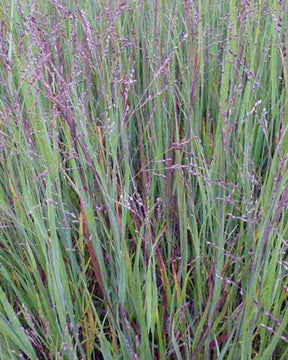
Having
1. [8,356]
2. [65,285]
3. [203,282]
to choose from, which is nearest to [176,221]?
[203,282]

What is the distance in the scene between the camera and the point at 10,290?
3.48 feet

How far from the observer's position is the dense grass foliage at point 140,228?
2.87ft

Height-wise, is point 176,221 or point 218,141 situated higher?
point 218,141

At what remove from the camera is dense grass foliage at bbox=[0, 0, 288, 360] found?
88 cm

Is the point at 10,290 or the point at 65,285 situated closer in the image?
the point at 65,285

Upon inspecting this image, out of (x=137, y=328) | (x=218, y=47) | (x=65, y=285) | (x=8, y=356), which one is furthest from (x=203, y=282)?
(x=218, y=47)

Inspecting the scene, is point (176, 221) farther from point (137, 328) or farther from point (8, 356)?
point (8, 356)

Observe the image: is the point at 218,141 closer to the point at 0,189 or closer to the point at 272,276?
the point at 272,276

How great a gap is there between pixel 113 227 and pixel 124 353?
0.21 meters

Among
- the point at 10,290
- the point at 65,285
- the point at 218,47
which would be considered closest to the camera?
the point at 65,285

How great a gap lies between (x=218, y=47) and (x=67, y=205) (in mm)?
692

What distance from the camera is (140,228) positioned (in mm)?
990

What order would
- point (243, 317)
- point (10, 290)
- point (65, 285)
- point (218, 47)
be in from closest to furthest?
point (243, 317), point (65, 285), point (10, 290), point (218, 47)

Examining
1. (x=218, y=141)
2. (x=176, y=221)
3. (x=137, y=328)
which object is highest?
(x=218, y=141)
